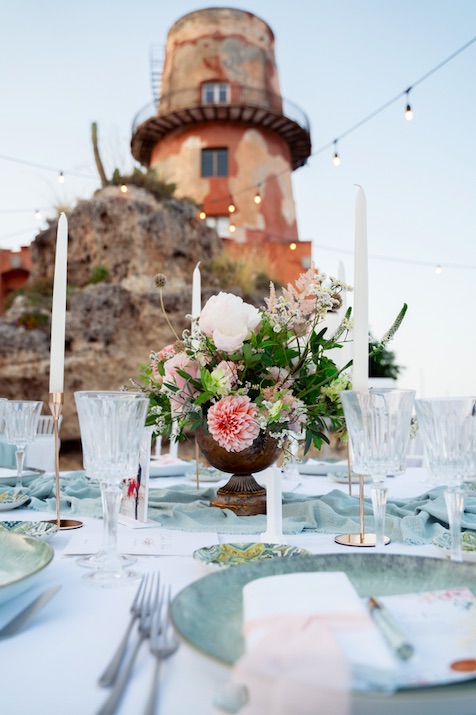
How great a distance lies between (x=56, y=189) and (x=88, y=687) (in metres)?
10.3

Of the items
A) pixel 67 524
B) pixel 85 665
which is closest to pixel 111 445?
pixel 85 665

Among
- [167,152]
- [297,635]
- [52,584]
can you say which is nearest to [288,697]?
[297,635]

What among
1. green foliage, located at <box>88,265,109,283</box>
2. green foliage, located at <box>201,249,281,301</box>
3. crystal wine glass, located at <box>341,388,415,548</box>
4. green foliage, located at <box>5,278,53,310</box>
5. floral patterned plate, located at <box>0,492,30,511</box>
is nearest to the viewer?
crystal wine glass, located at <box>341,388,415,548</box>

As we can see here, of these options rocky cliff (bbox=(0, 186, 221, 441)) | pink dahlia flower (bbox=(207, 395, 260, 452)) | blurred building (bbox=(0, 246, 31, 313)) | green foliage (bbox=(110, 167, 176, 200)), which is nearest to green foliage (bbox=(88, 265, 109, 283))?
rocky cliff (bbox=(0, 186, 221, 441))

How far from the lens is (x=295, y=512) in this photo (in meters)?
1.38

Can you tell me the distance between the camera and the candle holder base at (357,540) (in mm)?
1098

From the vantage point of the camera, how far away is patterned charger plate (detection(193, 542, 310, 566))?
878 millimetres

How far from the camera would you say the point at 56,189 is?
983 centimetres

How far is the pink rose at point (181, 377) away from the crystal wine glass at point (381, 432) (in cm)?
55

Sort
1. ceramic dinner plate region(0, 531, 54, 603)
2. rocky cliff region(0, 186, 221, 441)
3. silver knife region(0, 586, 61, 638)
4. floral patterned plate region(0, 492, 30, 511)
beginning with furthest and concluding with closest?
rocky cliff region(0, 186, 221, 441), floral patterned plate region(0, 492, 30, 511), ceramic dinner plate region(0, 531, 54, 603), silver knife region(0, 586, 61, 638)

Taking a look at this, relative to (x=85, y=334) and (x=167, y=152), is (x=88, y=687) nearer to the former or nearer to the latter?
(x=85, y=334)

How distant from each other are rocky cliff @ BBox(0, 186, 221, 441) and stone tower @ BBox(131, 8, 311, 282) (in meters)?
4.32

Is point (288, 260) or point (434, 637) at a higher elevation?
point (288, 260)

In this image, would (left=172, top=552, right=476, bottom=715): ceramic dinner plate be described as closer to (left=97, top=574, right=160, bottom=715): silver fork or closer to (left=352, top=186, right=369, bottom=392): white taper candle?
(left=97, top=574, right=160, bottom=715): silver fork
